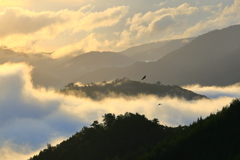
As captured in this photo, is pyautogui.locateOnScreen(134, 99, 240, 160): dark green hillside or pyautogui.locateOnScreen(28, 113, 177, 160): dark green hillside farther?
pyautogui.locateOnScreen(28, 113, 177, 160): dark green hillside

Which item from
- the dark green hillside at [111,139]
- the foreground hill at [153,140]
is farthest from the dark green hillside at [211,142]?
the dark green hillside at [111,139]

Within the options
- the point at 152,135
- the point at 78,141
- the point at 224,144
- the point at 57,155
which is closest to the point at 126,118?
the point at 152,135

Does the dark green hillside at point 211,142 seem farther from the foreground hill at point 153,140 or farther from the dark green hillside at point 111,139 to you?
the dark green hillside at point 111,139

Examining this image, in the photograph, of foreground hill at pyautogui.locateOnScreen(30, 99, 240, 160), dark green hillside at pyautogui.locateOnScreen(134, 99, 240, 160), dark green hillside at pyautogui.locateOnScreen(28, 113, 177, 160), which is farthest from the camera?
dark green hillside at pyautogui.locateOnScreen(28, 113, 177, 160)

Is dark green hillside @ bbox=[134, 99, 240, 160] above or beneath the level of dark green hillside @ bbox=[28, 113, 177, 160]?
beneath

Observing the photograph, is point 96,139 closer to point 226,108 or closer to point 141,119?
point 141,119

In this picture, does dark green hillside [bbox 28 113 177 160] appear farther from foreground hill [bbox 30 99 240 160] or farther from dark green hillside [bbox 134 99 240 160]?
dark green hillside [bbox 134 99 240 160]

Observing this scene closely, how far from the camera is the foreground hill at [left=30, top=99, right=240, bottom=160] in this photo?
48594mm

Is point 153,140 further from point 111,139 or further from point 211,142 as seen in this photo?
point 211,142

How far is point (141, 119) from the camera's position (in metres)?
110

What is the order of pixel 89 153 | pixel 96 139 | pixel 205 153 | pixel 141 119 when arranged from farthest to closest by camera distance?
pixel 141 119 → pixel 96 139 → pixel 89 153 → pixel 205 153

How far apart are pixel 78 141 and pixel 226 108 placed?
212 feet

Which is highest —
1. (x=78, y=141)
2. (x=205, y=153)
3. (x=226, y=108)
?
(x=78, y=141)

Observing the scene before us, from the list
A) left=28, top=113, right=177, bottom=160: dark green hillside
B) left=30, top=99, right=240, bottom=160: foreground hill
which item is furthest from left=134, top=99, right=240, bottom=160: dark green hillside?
left=28, top=113, right=177, bottom=160: dark green hillside
